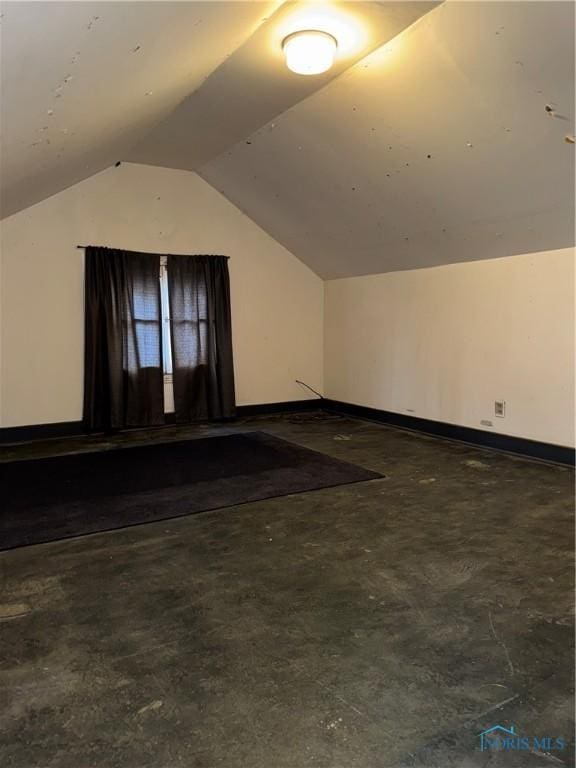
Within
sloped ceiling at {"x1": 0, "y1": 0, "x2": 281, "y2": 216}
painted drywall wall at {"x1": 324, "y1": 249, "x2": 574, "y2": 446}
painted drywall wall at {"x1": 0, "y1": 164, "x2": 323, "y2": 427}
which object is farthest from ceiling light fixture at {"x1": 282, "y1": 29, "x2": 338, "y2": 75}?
painted drywall wall at {"x1": 0, "y1": 164, "x2": 323, "y2": 427}

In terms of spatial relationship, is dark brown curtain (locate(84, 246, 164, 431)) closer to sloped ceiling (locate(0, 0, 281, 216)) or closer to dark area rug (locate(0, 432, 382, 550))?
dark area rug (locate(0, 432, 382, 550))

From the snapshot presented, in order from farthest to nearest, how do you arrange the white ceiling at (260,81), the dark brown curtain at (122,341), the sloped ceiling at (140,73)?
the dark brown curtain at (122,341)
the white ceiling at (260,81)
the sloped ceiling at (140,73)

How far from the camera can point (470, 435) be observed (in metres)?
4.84

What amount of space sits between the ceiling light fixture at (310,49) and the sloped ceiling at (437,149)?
364mm

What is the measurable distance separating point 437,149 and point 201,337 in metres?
3.27

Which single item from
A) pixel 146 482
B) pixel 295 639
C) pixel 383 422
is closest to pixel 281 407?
pixel 383 422

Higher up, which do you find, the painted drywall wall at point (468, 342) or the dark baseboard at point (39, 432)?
the painted drywall wall at point (468, 342)

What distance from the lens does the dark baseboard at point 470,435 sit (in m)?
4.16

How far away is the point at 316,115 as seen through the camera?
376 cm

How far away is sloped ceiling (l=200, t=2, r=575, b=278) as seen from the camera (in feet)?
8.59

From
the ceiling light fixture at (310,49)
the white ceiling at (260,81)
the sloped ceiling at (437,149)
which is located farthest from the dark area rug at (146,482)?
the white ceiling at (260,81)

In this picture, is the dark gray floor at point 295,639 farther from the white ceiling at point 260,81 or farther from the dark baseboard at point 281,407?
the dark baseboard at point 281,407

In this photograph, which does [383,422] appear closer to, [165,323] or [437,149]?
[165,323]

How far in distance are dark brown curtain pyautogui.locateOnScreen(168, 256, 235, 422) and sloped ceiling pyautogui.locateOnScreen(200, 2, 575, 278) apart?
0.95 meters
